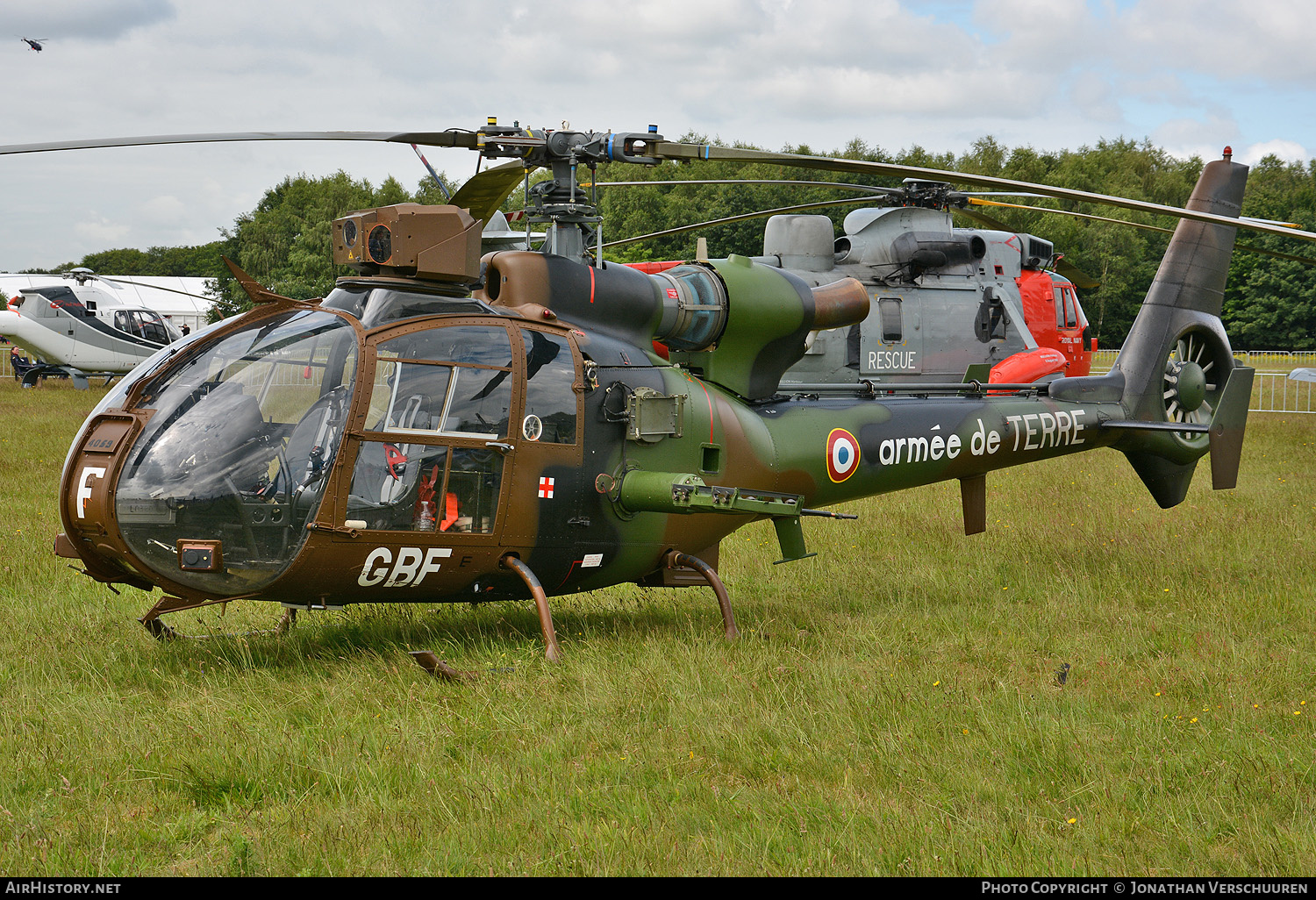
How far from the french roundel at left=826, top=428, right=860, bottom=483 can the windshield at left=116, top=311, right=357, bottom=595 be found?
4058mm

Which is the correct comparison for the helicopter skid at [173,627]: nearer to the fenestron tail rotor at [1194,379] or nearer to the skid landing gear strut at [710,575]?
the skid landing gear strut at [710,575]

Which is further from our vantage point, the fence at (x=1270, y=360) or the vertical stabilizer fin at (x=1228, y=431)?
the fence at (x=1270, y=360)

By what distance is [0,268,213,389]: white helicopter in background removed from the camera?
32.8 m

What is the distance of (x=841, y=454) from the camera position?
9.00m

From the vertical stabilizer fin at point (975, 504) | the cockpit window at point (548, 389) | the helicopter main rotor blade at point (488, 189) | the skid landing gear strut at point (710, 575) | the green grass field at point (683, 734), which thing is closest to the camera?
the green grass field at point (683, 734)

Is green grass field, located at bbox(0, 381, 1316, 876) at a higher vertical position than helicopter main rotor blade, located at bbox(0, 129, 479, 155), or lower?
lower

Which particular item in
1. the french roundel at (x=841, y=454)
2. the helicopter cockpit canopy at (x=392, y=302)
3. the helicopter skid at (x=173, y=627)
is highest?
the helicopter cockpit canopy at (x=392, y=302)

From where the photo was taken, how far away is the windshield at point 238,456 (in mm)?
6008

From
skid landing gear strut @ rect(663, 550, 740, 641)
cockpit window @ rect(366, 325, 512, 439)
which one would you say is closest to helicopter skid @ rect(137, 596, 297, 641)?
cockpit window @ rect(366, 325, 512, 439)

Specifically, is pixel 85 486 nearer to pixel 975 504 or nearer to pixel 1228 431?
pixel 975 504

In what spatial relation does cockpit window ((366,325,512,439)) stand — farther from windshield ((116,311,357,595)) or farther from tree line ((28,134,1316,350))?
tree line ((28,134,1316,350))

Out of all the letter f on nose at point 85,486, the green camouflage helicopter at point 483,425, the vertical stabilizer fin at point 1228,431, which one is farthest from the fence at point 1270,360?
the letter f on nose at point 85,486

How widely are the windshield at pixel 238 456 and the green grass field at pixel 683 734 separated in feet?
2.74

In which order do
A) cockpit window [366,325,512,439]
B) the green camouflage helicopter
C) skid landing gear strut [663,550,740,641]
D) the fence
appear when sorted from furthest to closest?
the fence → skid landing gear strut [663,550,740,641] → cockpit window [366,325,512,439] → the green camouflage helicopter
